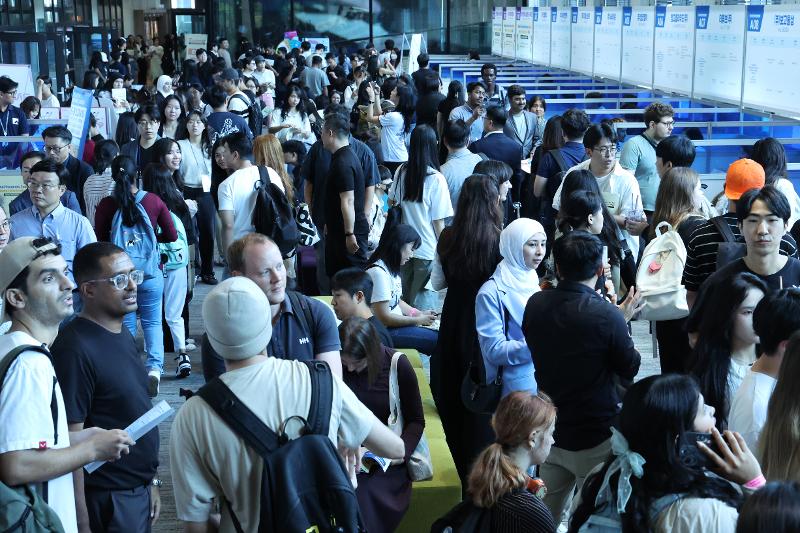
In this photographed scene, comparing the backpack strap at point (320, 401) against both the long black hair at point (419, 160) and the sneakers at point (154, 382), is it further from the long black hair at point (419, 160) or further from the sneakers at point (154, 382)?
the long black hair at point (419, 160)

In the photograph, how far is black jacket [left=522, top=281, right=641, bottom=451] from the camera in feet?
12.4

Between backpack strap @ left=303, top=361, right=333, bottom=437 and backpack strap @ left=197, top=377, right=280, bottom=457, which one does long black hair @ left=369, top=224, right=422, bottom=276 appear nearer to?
backpack strap @ left=303, top=361, right=333, bottom=437

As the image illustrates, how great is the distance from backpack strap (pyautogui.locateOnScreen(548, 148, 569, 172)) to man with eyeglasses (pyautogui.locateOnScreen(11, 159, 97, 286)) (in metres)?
3.13

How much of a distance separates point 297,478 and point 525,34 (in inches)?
676

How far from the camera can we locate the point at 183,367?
693 cm

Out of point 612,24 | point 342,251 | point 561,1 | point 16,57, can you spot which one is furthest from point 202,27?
point 342,251

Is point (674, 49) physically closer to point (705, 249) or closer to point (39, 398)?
point (705, 249)

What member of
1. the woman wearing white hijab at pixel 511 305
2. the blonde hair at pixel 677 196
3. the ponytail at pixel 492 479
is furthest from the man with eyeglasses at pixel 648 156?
the ponytail at pixel 492 479

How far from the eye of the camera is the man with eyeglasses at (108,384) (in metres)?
3.34

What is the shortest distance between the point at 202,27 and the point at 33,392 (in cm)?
2896

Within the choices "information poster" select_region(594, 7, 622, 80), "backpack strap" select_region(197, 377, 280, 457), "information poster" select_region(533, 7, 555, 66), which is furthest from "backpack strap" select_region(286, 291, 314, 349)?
"information poster" select_region(533, 7, 555, 66)

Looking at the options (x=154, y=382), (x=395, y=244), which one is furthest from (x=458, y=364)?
(x=154, y=382)

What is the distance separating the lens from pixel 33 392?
9.10 feet

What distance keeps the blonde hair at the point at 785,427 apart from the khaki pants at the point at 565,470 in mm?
1195
